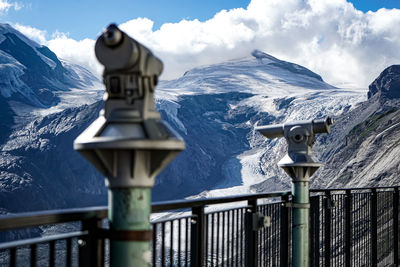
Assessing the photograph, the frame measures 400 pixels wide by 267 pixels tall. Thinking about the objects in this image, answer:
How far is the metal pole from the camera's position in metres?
4.85

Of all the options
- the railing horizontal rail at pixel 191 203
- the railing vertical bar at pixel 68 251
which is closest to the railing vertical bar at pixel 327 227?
the railing horizontal rail at pixel 191 203

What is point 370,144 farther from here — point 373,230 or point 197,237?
point 197,237

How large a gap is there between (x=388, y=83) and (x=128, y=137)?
101 metres

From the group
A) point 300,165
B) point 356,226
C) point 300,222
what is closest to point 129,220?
point 300,165

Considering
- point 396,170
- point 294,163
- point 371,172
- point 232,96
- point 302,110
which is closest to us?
point 294,163

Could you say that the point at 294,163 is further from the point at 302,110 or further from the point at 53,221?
the point at 302,110

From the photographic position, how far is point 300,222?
4.89 meters

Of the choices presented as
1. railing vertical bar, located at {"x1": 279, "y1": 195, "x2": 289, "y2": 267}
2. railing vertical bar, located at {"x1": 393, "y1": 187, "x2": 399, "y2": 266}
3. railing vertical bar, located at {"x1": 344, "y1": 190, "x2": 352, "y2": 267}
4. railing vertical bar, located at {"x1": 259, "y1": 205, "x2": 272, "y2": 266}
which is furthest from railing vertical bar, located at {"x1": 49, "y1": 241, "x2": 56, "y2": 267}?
railing vertical bar, located at {"x1": 393, "y1": 187, "x2": 399, "y2": 266}

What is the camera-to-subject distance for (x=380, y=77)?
9819 cm

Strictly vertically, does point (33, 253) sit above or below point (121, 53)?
below

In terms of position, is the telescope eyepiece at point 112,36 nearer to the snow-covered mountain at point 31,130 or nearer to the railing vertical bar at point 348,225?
the railing vertical bar at point 348,225

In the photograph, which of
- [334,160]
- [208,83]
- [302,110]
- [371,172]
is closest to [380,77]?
[302,110]

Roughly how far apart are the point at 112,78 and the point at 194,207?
159 cm

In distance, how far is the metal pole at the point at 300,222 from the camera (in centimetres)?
485
